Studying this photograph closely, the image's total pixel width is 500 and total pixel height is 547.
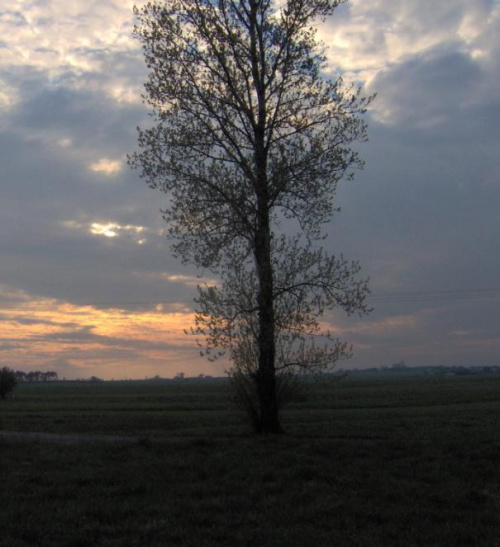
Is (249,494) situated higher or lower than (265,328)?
lower

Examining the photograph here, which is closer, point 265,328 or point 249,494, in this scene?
point 249,494

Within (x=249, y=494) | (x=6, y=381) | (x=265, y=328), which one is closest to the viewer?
(x=249, y=494)

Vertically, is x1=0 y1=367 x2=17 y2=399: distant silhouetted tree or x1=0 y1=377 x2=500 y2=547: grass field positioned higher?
x1=0 y1=367 x2=17 y2=399: distant silhouetted tree

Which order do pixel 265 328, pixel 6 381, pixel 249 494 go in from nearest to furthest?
pixel 249 494, pixel 265 328, pixel 6 381

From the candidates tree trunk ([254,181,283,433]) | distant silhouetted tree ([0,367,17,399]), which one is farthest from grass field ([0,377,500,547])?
distant silhouetted tree ([0,367,17,399])

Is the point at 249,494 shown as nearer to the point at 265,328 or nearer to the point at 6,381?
the point at 265,328

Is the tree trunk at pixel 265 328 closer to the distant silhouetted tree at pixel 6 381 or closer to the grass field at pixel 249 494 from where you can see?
the grass field at pixel 249 494

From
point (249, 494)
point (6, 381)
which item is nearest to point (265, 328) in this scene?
point (249, 494)

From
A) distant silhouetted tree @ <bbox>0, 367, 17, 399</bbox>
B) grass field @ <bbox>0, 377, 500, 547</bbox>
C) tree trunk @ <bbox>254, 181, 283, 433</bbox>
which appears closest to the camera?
grass field @ <bbox>0, 377, 500, 547</bbox>

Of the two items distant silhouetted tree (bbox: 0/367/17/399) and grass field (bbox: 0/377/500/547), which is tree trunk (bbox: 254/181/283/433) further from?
distant silhouetted tree (bbox: 0/367/17/399)

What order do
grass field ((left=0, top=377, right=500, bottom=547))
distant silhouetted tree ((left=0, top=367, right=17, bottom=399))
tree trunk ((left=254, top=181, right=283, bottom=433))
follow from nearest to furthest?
grass field ((left=0, top=377, right=500, bottom=547)) → tree trunk ((left=254, top=181, right=283, bottom=433)) → distant silhouetted tree ((left=0, top=367, right=17, bottom=399))

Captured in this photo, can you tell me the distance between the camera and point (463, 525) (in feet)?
31.5

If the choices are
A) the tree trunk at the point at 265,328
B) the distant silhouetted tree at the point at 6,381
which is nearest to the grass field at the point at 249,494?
the tree trunk at the point at 265,328

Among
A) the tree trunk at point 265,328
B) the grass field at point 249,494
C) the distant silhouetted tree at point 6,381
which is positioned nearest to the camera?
the grass field at point 249,494
